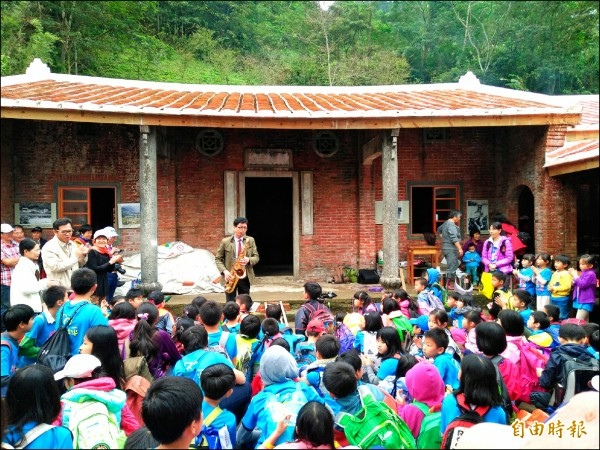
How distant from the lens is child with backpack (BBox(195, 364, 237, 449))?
267 cm

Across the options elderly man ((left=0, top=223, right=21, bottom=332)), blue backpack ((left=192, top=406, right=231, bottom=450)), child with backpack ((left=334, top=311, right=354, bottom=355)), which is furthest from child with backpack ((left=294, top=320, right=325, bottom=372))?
elderly man ((left=0, top=223, right=21, bottom=332))

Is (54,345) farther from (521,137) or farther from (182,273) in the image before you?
(521,137)

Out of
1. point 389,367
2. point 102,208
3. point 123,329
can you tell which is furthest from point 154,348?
point 102,208

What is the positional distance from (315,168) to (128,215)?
162 inches

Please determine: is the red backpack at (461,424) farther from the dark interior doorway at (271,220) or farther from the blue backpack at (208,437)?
the dark interior doorway at (271,220)

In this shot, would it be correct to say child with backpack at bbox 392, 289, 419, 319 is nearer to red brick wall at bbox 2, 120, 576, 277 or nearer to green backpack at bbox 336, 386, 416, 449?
green backpack at bbox 336, 386, 416, 449

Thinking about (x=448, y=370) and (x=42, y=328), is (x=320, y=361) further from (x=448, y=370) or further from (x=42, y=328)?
(x=42, y=328)

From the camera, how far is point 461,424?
2594 mm

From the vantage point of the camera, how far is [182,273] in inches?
384

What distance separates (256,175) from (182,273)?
108 inches

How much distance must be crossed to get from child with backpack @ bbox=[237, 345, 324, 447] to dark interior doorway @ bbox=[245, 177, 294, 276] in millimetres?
12688

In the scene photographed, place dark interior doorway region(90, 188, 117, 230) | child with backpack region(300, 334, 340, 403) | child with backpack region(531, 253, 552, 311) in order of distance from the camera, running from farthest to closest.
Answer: dark interior doorway region(90, 188, 117, 230), child with backpack region(531, 253, 552, 311), child with backpack region(300, 334, 340, 403)

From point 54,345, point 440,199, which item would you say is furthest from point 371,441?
point 440,199

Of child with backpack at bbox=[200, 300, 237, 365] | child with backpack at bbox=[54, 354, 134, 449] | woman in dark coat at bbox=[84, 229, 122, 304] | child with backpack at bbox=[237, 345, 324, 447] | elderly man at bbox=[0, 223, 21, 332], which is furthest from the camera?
woman in dark coat at bbox=[84, 229, 122, 304]
